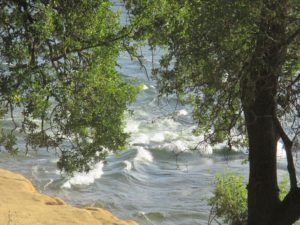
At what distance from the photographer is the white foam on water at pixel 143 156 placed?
21.8m

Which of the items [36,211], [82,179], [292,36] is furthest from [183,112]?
[292,36]

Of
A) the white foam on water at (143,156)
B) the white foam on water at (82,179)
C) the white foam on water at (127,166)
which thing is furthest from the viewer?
the white foam on water at (143,156)

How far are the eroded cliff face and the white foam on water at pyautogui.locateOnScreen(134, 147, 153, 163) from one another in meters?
7.67

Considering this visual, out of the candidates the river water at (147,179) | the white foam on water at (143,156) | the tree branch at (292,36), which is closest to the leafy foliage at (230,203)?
the river water at (147,179)

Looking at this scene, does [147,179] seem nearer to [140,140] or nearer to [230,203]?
[140,140]

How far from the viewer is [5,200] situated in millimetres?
12695

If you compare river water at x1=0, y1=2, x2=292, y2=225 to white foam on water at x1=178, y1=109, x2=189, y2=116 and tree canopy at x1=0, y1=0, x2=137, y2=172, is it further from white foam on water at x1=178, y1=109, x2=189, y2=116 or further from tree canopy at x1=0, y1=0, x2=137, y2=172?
tree canopy at x1=0, y1=0, x2=137, y2=172

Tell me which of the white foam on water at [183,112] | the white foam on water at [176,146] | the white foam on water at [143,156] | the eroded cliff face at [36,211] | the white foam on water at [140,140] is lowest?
the eroded cliff face at [36,211]

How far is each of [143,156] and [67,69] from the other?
15.7 m

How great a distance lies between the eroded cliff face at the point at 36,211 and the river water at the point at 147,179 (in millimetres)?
2151

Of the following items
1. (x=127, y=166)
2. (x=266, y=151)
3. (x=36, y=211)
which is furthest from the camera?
(x=127, y=166)

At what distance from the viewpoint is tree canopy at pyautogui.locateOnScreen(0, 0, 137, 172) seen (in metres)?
6.00

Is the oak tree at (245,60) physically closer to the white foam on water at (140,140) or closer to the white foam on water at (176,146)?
the white foam on water at (176,146)

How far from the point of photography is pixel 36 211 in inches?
477
